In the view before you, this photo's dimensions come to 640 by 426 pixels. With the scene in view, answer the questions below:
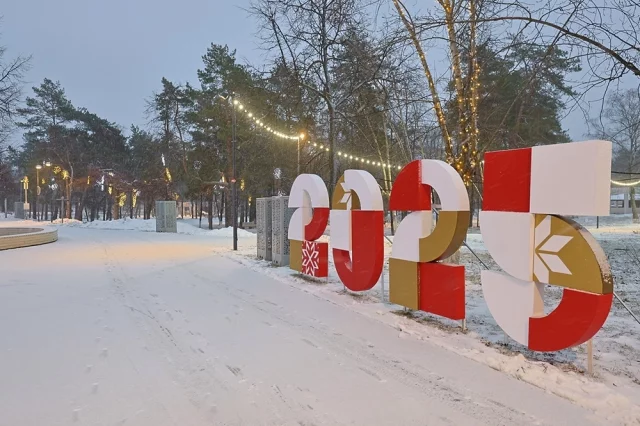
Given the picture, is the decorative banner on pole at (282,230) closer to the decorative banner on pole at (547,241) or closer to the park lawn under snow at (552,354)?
the park lawn under snow at (552,354)

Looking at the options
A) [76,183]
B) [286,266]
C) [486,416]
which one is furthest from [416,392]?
[76,183]

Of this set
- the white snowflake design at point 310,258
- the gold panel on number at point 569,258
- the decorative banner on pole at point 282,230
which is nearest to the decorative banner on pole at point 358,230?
the white snowflake design at point 310,258

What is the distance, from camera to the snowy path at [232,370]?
3.72m

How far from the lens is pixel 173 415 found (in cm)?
370

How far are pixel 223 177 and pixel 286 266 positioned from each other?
76.3 ft

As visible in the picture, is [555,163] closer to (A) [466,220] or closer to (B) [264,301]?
(A) [466,220]

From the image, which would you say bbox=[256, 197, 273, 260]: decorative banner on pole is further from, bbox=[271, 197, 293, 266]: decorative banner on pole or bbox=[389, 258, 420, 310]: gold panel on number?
bbox=[389, 258, 420, 310]: gold panel on number

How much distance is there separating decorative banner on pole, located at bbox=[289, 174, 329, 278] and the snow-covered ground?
1382 mm

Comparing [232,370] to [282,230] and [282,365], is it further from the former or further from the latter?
[282,230]

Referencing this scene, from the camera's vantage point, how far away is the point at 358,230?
8.28m

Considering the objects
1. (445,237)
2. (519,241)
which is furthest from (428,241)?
(519,241)

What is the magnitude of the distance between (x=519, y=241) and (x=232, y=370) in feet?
12.2

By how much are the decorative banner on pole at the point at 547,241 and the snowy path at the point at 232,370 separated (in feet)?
2.77

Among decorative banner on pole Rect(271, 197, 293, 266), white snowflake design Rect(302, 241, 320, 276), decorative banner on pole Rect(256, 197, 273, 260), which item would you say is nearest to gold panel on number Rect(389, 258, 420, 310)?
white snowflake design Rect(302, 241, 320, 276)
